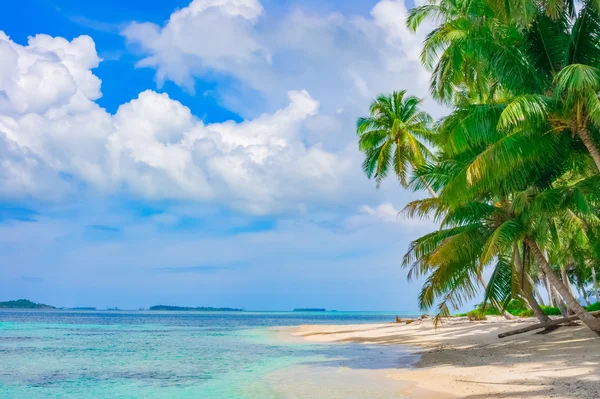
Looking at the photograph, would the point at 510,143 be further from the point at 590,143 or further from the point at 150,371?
the point at 150,371

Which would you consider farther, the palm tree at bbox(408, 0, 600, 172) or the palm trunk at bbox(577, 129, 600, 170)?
the palm trunk at bbox(577, 129, 600, 170)

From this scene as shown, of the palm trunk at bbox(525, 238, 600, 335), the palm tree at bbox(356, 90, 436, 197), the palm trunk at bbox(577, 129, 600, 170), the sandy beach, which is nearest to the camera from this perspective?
the sandy beach

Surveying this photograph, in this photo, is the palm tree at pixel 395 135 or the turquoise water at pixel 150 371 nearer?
the turquoise water at pixel 150 371

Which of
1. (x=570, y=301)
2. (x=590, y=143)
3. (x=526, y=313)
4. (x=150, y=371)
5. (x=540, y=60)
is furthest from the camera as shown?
(x=526, y=313)

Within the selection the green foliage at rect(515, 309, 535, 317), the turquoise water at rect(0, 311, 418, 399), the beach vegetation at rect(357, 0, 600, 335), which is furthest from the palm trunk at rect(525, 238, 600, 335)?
the green foliage at rect(515, 309, 535, 317)

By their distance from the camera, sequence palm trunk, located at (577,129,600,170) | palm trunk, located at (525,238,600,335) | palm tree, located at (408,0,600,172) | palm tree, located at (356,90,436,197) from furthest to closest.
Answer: palm tree, located at (356,90,436,197)
palm trunk, located at (525,238,600,335)
palm trunk, located at (577,129,600,170)
palm tree, located at (408,0,600,172)

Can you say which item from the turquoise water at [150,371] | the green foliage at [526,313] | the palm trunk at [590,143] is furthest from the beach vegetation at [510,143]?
the green foliage at [526,313]

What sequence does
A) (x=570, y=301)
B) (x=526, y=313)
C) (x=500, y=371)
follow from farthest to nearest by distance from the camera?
1. (x=526, y=313)
2. (x=570, y=301)
3. (x=500, y=371)

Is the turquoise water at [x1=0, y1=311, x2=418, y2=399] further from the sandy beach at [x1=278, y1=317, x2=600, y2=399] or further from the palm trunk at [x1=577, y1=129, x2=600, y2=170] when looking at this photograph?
the palm trunk at [x1=577, y1=129, x2=600, y2=170]

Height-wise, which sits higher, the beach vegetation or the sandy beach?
the beach vegetation

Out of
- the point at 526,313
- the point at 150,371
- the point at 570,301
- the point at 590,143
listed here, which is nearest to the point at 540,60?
the point at 590,143

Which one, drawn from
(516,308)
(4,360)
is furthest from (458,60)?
(516,308)

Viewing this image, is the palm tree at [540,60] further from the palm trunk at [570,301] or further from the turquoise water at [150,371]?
the turquoise water at [150,371]

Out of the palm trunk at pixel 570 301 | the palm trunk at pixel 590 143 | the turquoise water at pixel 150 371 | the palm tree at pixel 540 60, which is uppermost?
the palm tree at pixel 540 60
